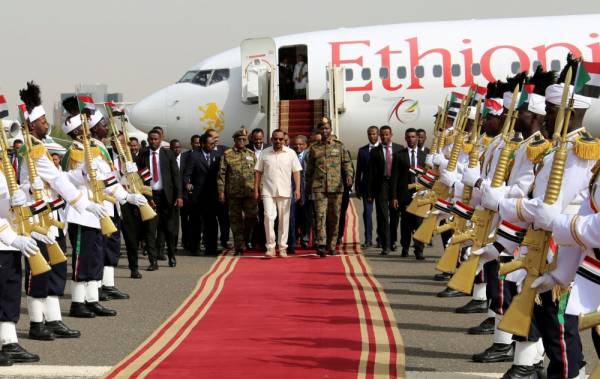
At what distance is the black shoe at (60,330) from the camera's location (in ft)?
35.4

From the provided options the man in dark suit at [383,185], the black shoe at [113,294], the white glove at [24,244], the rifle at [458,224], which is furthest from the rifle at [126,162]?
the man in dark suit at [383,185]

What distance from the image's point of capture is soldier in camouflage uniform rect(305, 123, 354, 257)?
57.7ft

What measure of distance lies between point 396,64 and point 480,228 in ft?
60.7

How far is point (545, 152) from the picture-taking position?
768cm

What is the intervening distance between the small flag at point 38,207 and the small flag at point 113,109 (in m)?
3.47

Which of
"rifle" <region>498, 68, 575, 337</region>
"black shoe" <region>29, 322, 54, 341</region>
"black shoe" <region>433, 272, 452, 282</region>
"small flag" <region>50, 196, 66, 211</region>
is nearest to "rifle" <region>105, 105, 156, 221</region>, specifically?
"black shoe" <region>29, 322, 54, 341</region>

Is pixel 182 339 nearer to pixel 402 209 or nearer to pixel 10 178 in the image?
pixel 10 178

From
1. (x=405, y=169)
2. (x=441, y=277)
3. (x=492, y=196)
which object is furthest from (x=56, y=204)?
(x=405, y=169)

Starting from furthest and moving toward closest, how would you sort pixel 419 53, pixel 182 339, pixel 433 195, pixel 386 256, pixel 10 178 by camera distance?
pixel 419 53, pixel 386 256, pixel 433 195, pixel 182 339, pixel 10 178

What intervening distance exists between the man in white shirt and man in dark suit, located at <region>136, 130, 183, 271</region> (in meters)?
1.29

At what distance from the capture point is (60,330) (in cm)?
1080

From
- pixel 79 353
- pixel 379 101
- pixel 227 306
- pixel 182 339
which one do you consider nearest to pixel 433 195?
pixel 227 306

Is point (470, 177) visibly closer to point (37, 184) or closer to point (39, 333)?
point (37, 184)

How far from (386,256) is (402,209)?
0.81 metres
